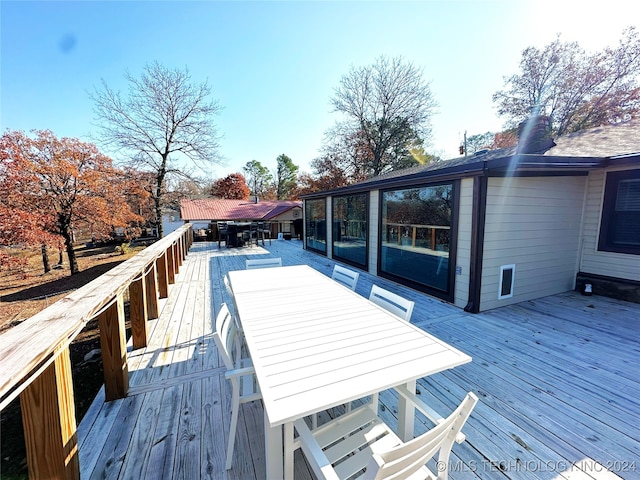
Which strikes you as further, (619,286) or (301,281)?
(619,286)

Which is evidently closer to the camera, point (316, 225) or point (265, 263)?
point (265, 263)

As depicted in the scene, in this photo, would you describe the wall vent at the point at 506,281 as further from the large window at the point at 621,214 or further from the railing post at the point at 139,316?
the railing post at the point at 139,316

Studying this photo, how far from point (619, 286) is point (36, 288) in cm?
1561

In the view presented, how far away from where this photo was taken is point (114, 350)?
204 cm

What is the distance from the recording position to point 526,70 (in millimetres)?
14242

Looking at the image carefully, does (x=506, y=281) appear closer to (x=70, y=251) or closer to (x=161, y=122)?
(x=70, y=251)

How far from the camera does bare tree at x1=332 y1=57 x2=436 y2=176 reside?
51.4 feet

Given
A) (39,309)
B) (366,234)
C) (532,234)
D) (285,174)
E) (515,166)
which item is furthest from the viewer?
(285,174)

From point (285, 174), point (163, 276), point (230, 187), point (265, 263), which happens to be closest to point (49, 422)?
point (265, 263)

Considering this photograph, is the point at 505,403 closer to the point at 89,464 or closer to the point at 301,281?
the point at 301,281

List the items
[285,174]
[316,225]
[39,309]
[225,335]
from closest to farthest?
[225,335]
[39,309]
[316,225]
[285,174]

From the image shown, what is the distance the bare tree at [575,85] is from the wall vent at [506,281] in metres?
10.8

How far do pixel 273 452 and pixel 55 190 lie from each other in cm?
1259

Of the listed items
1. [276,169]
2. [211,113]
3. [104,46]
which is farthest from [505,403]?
[276,169]
